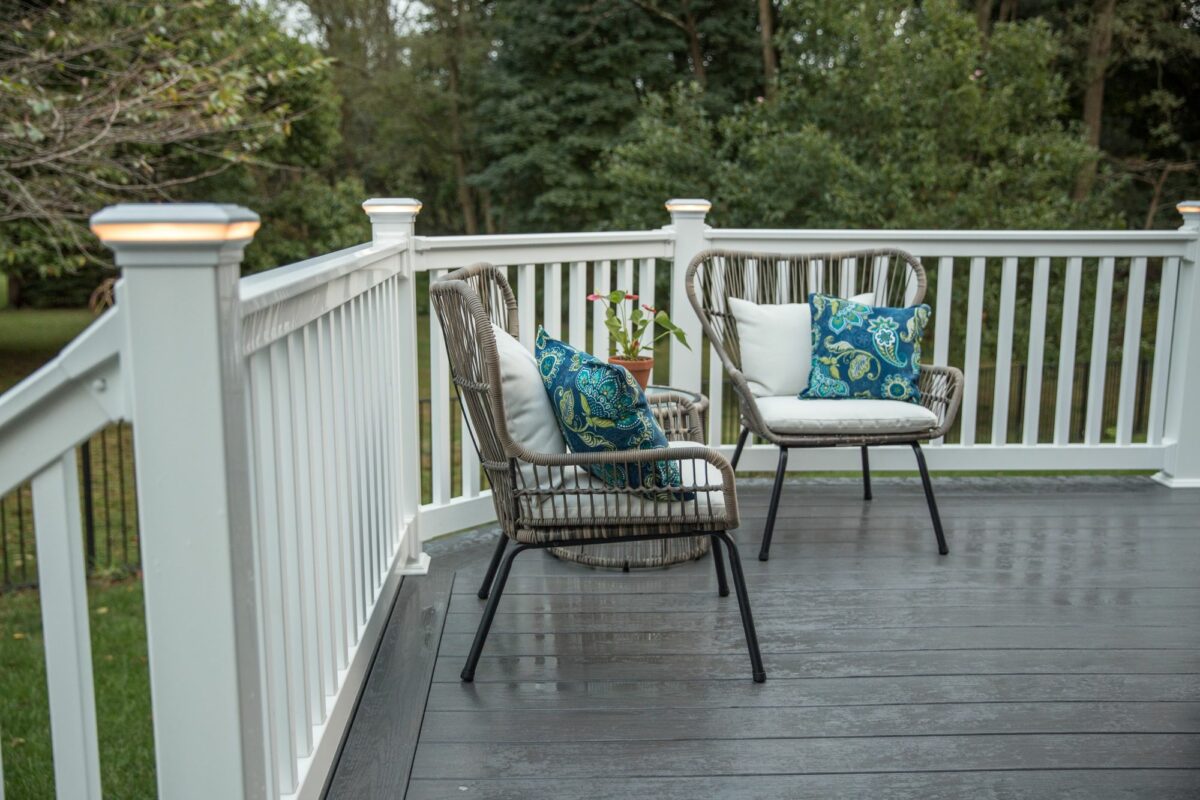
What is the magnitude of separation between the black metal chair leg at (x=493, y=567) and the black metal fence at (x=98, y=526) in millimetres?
2770

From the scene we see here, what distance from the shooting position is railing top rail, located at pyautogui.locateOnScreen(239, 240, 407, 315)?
1.49 metres

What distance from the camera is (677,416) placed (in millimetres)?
3244

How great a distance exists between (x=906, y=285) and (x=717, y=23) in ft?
30.6

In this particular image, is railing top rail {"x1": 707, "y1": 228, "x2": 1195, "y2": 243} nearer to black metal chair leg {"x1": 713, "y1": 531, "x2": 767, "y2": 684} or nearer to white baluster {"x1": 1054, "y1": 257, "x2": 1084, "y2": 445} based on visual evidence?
white baluster {"x1": 1054, "y1": 257, "x2": 1084, "y2": 445}

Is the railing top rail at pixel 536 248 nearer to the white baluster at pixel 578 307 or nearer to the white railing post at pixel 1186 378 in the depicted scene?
the white baluster at pixel 578 307

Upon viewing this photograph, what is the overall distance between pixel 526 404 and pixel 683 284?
1.74 meters

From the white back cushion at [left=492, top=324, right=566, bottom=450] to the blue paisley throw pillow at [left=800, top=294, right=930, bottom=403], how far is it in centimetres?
132

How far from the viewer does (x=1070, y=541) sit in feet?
12.0

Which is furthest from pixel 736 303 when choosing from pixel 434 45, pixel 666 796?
pixel 434 45

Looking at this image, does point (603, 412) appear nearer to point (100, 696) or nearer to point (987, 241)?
point (987, 241)

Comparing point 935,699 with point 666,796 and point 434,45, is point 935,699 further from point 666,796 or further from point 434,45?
point 434,45

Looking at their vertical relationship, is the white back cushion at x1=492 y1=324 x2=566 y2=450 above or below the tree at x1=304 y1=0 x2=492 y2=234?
below

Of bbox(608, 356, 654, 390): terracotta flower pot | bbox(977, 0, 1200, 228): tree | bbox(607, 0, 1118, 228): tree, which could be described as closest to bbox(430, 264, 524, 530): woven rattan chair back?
bbox(608, 356, 654, 390): terracotta flower pot

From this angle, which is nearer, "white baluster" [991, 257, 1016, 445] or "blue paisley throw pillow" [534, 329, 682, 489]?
"blue paisley throw pillow" [534, 329, 682, 489]
